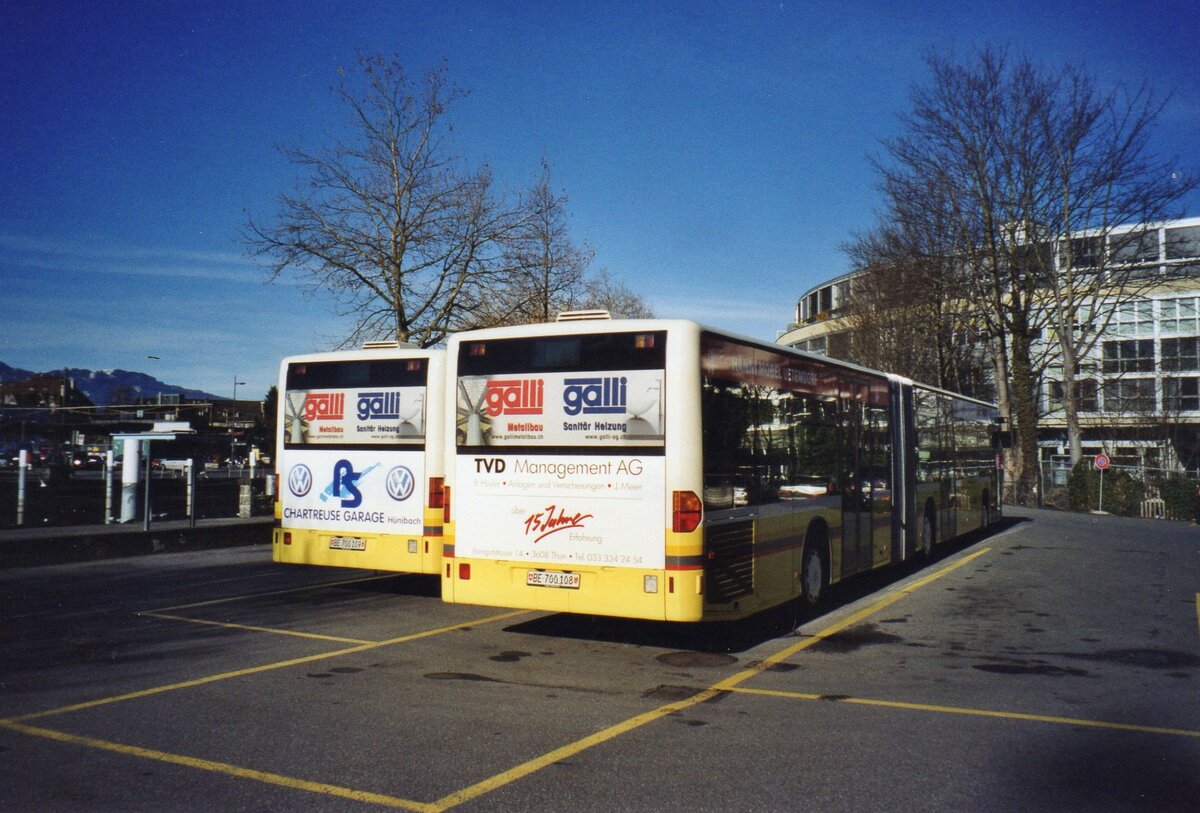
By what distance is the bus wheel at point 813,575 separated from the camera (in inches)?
416

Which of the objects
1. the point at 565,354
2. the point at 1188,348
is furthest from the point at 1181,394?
the point at 565,354

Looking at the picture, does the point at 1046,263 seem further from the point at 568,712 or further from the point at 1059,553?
the point at 568,712

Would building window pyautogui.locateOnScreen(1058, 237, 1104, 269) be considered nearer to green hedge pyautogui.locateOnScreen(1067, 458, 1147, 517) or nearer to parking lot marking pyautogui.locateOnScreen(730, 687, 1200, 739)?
green hedge pyautogui.locateOnScreen(1067, 458, 1147, 517)

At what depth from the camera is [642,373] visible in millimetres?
8477

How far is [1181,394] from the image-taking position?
6078 cm

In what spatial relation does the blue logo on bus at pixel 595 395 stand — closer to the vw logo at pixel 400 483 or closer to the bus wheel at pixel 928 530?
the vw logo at pixel 400 483

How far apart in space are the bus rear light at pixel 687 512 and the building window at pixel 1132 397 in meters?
45.7

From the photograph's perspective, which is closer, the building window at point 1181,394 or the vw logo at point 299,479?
the vw logo at point 299,479

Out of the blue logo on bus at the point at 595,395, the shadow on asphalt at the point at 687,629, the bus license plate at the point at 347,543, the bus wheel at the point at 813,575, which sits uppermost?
the blue logo on bus at the point at 595,395

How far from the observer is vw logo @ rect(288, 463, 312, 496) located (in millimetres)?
12312

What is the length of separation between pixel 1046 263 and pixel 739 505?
108 ft

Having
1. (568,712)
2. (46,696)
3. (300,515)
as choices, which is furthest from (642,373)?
(300,515)

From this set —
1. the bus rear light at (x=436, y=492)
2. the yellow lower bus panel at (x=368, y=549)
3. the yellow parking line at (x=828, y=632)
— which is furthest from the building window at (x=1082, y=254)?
the yellow lower bus panel at (x=368, y=549)

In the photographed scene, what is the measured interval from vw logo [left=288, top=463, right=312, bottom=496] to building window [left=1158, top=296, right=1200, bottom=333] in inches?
2637
